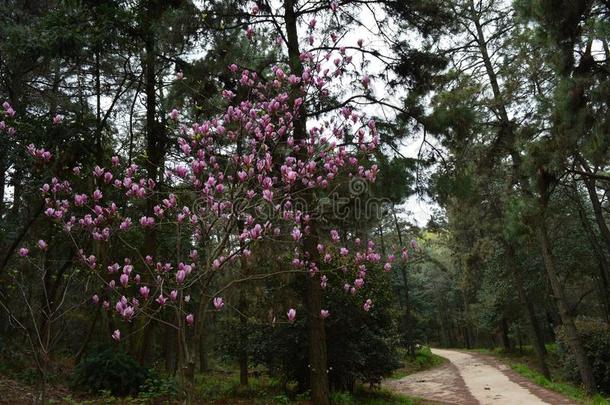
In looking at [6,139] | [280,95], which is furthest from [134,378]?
[280,95]

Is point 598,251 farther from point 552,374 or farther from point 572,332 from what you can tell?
point 572,332

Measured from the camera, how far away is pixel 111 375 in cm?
734

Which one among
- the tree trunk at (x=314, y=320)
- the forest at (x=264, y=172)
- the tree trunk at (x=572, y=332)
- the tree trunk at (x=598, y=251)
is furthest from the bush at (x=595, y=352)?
the tree trunk at (x=314, y=320)

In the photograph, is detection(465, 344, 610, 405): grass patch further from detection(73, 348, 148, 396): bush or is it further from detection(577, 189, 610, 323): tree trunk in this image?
detection(73, 348, 148, 396): bush

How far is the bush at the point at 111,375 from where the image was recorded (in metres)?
7.27

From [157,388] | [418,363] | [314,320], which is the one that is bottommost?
[418,363]

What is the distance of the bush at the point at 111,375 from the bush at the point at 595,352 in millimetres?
11995

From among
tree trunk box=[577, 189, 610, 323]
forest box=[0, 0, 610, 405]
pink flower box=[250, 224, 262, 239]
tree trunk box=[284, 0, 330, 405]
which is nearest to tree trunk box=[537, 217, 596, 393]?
forest box=[0, 0, 610, 405]

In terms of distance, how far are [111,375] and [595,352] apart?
42.0ft

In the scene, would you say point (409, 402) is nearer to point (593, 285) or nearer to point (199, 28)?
point (199, 28)

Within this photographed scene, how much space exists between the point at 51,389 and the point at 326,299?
17.8 feet

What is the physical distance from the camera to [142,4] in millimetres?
7914

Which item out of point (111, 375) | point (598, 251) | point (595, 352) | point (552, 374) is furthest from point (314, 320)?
point (552, 374)

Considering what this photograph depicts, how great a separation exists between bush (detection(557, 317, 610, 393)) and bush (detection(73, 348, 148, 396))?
11995 millimetres
